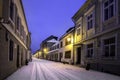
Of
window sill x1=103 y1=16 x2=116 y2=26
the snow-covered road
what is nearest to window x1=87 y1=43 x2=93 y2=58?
the snow-covered road

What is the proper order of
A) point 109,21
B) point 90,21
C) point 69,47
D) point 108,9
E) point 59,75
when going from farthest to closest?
1. point 69,47
2. point 90,21
3. point 108,9
4. point 109,21
5. point 59,75

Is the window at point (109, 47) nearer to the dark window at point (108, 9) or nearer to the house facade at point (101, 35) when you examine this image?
the house facade at point (101, 35)

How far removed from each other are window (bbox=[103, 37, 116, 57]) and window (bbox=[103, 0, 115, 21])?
1.93 meters

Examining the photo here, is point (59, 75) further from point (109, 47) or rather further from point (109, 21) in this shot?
point (109, 21)

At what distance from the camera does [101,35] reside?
70.6ft

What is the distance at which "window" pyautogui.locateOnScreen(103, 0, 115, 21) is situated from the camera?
1945 cm

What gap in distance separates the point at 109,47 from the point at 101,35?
1.89m

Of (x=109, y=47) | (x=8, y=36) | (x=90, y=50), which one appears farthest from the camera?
(x=90, y=50)

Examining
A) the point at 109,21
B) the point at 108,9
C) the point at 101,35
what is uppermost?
the point at 108,9

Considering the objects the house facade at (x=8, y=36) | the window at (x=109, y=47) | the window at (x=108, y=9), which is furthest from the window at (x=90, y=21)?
the house facade at (x=8, y=36)

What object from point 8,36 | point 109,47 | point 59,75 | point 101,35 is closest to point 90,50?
point 101,35

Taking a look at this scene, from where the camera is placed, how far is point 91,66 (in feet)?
80.1

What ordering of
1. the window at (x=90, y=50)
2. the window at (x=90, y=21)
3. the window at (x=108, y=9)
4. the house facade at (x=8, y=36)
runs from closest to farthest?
the house facade at (x=8, y=36) < the window at (x=108, y=9) < the window at (x=90, y=50) < the window at (x=90, y=21)

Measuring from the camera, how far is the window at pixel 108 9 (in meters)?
19.5
